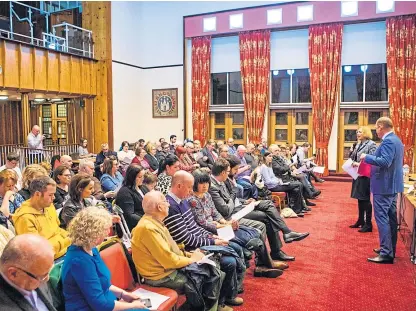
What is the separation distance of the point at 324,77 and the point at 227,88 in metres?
2.91

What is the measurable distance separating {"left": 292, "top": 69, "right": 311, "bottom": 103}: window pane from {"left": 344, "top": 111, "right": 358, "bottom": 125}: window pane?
108 centimetres

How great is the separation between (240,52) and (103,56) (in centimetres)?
388

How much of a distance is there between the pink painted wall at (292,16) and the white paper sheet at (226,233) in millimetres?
8216

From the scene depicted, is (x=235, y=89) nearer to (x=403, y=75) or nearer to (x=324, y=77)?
(x=324, y=77)

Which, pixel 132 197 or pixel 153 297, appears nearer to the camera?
pixel 153 297

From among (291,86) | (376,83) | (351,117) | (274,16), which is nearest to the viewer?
(376,83)

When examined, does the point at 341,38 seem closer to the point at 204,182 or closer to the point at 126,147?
the point at 126,147

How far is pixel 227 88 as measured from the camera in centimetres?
1142

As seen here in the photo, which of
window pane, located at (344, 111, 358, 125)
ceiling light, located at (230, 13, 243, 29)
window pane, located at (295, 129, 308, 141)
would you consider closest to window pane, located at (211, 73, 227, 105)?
ceiling light, located at (230, 13, 243, 29)

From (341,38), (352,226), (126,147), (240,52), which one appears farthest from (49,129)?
(352,226)

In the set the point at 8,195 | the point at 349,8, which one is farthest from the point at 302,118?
the point at 8,195

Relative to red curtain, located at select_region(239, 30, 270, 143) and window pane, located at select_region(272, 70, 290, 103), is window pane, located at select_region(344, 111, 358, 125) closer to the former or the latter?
window pane, located at select_region(272, 70, 290, 103)

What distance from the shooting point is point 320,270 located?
146 inches

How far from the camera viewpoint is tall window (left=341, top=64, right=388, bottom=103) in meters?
9.70
